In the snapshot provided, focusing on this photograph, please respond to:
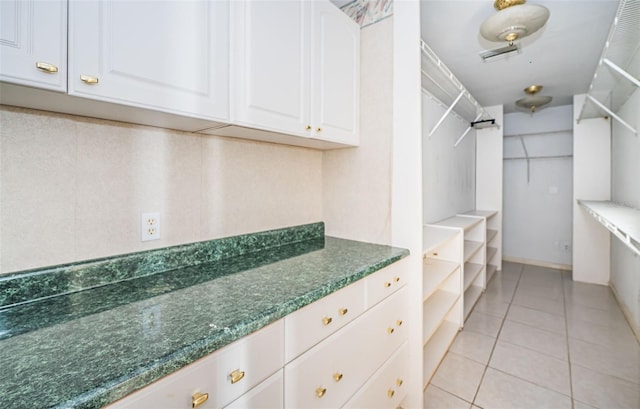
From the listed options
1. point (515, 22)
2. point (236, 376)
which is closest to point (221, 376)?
point (236, 376)

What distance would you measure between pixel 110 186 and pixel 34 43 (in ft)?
1.61

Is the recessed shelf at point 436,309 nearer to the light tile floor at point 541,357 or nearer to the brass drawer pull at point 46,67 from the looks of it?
the light tile floor at point 541,357

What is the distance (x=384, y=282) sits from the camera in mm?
1338

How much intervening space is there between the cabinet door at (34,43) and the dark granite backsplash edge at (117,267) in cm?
58

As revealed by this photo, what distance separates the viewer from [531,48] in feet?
7.75

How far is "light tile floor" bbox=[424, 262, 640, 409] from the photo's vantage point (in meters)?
1.67

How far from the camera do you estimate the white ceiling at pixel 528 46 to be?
1857 millimetres

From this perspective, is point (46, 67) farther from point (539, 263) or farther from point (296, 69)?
point (539, 263)

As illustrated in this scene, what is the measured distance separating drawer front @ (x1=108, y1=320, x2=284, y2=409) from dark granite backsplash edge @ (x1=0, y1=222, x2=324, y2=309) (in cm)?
61

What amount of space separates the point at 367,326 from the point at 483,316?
6.68 ft

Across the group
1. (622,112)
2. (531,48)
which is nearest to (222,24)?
(531,48)

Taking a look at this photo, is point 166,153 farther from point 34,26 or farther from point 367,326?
point 367,326

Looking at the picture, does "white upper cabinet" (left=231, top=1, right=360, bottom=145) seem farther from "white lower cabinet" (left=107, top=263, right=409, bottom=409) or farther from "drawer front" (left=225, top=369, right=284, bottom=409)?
"drawer front" (left=225, top=369, right=284, bottom=409)

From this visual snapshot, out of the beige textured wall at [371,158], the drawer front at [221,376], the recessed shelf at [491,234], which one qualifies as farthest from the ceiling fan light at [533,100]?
the drawer front at [221,376]
